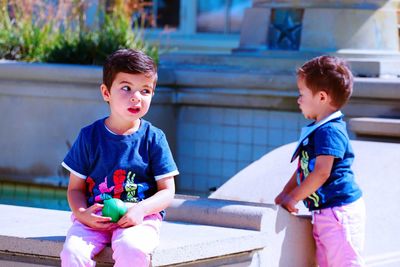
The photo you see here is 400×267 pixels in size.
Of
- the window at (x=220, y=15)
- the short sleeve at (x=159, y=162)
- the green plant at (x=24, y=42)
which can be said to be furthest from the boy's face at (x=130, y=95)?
the window at (x=220, y=15)

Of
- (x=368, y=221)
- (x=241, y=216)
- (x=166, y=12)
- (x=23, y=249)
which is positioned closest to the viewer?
(x=23, y=249)

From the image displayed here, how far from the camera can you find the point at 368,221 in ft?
18.1

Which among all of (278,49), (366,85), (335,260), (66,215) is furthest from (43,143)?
(335,260)

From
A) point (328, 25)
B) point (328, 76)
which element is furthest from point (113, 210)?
point (328, 25)

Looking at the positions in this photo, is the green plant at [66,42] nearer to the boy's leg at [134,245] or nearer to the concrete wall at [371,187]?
the concrete wall at [371,187]

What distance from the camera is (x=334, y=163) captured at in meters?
4.71

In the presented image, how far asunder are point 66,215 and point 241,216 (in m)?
0.87

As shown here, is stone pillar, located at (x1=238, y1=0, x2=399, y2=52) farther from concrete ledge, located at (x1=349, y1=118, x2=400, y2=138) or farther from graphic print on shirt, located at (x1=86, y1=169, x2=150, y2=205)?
graphic print on shirt, located at (x1=86, y1=169, x2=150, y2=205)

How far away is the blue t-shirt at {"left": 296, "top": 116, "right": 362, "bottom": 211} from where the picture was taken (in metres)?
4.67

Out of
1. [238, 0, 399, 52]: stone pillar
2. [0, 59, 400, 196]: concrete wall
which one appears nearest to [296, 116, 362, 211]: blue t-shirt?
[0, 59, 400, 196]: concrete wall

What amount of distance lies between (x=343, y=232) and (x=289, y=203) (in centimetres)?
29

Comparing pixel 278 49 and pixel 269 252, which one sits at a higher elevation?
pixel 278 49

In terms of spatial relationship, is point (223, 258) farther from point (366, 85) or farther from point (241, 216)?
point (366, 85)

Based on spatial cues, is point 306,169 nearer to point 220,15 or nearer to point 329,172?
point 329,172
